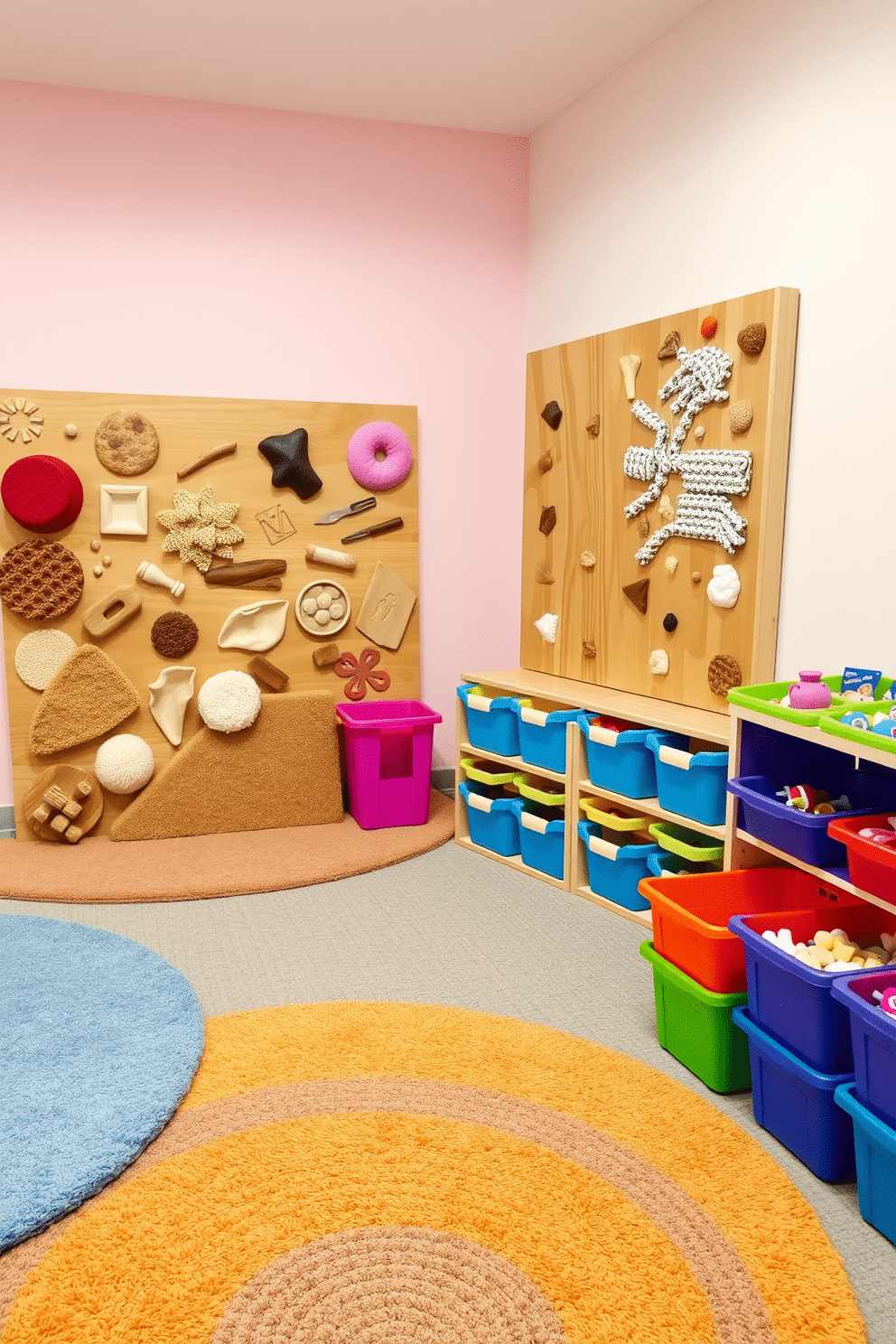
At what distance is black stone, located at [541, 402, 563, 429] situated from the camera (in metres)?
3.43

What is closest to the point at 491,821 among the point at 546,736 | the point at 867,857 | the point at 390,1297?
the point at 546,736

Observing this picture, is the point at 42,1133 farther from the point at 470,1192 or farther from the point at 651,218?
the point at 651,218

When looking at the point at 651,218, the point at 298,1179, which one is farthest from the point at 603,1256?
the point at 651,218

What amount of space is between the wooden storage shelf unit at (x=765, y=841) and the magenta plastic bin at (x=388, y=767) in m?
1.43

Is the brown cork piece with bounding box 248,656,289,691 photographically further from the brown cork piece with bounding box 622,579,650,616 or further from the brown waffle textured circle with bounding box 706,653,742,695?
the brown waffle textured circle with bounding box 706,653,742,695

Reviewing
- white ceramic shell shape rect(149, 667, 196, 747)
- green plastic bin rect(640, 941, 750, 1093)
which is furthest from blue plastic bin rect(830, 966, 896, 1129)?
white ceramic shell shape rect(149, 667, 196, 747)

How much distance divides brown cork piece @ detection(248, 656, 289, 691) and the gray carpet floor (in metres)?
0.86

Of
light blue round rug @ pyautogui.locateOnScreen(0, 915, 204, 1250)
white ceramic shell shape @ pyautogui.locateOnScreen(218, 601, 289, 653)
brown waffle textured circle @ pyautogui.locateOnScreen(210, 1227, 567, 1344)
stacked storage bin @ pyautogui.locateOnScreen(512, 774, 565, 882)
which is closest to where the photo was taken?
brown waffle textured circle @ pyautogui.locateOnScreen(210, 1227, 567, 1344)

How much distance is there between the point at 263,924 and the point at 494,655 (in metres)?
1.69

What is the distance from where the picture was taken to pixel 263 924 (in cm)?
277

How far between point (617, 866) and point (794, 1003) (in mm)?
1147

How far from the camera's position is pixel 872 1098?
1.53m

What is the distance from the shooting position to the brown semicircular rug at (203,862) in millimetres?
2967

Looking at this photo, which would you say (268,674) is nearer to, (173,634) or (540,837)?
(173,634)
